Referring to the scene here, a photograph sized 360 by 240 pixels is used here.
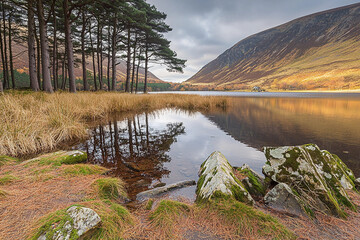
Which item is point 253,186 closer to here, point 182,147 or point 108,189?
point 108,189

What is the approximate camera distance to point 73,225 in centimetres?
145

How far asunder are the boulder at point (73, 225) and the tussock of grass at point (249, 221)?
1439mm

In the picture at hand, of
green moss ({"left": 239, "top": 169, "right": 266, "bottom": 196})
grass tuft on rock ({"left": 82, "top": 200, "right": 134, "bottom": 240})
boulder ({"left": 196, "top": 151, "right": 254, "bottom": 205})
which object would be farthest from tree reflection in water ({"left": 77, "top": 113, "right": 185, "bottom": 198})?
green moss ({"left": 239, "top": 169, "right": 266, "bottom": 196})

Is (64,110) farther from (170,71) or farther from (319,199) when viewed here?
(170,71)

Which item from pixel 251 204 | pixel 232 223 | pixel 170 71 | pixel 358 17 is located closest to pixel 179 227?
pixel 232 223

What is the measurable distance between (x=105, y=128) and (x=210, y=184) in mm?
6436

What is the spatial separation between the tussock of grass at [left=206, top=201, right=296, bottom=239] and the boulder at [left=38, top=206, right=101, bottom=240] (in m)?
1.44

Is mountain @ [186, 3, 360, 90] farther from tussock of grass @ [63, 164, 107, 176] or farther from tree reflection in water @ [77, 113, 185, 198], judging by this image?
tussock of grass @ [63, 164, 107, 176]

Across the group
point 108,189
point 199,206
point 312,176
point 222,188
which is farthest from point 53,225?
point 312,176

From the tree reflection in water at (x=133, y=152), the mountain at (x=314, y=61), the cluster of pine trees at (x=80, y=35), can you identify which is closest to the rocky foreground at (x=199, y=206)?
the tree reflection in water at (x=133, y=152)

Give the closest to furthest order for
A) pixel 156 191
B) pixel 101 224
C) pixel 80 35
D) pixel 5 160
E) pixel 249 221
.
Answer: pixel 101 224 → pixel 249 221 → pixel 156 191 → pixel 5 160 → pixel 80 35

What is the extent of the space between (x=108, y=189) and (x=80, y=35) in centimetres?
2517

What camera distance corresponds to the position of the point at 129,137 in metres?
6.53

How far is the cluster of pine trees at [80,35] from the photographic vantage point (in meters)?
11.6
